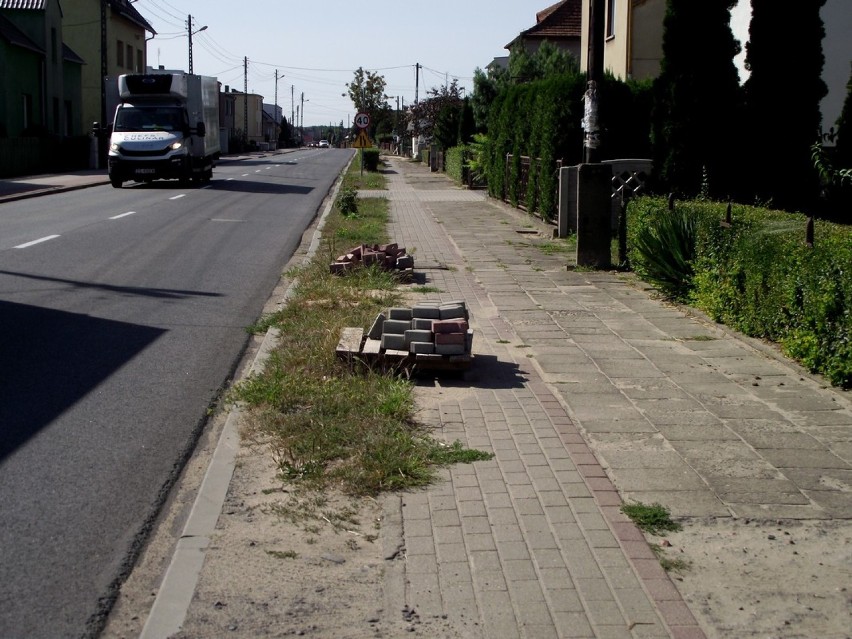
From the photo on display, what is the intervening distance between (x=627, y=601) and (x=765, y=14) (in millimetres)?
15882

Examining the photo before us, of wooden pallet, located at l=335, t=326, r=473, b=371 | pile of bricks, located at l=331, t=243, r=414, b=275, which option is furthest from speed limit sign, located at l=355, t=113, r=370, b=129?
wooden pallet, located at l=335, t=326, r=473, b=371

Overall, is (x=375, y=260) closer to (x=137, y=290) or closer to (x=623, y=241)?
(x=137, y=290)

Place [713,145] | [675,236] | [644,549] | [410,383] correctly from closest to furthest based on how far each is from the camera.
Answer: [644,549], [410,383], [675,236], [713,145]

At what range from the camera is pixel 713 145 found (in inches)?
693

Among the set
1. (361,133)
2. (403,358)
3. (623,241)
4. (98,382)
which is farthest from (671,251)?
(361,133)

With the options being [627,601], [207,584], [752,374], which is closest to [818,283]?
[752,374]

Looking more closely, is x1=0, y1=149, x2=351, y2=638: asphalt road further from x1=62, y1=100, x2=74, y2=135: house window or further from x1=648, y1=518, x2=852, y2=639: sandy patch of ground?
x1=62, y1=100, x2=74, y2=135: house window

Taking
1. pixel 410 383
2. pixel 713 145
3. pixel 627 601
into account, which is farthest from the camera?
pixel 713 145

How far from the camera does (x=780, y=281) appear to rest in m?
8.43

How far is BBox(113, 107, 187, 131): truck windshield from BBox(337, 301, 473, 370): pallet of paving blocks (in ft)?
83.5

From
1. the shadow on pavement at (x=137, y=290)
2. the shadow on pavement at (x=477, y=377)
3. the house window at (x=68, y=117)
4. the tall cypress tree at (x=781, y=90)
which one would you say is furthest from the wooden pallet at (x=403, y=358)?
the house window at (x=68, y=117)

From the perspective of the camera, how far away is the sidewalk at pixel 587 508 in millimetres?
4105

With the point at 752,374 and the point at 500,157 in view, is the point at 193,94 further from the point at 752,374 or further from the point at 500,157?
the point at 752,374

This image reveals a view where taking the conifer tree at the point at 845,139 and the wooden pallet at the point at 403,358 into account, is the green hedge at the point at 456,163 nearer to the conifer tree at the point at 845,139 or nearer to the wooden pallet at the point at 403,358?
the conifer tree at the point at 845,139
